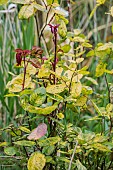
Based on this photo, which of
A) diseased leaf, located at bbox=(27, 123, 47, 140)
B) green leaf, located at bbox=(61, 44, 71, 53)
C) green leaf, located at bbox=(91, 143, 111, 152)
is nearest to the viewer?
diseased leaf, located at bbox=(27, 123, 47, 140)

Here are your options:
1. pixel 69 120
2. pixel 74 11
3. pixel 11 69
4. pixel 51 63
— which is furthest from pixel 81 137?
pixel 74 11

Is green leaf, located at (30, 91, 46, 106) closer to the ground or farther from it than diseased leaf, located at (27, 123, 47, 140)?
farther from it

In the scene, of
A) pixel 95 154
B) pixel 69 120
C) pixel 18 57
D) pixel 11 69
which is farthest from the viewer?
pixel 11 69

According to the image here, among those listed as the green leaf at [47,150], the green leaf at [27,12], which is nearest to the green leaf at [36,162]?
the green leaf at [47,150]

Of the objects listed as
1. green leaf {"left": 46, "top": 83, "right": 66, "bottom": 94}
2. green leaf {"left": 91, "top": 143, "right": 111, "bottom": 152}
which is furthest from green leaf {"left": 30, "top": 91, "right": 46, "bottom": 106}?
green leaf {"left": 91, "top": 143, "right": 111, "bottom": 152}

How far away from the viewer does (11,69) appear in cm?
150

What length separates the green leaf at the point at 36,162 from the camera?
700 mm

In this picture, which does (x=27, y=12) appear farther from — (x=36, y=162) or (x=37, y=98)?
(x=36, y=162)

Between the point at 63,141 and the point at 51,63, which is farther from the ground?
the point at 51,63

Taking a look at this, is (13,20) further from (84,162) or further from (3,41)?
(84,162)

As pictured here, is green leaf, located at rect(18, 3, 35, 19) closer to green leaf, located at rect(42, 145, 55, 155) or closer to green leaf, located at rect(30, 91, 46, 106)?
green leaf, located at rect(30, 91, 46, 106)

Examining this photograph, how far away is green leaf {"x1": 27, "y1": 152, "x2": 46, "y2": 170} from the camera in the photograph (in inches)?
27.5

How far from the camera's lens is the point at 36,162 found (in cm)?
71

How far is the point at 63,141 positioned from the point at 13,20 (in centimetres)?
111
